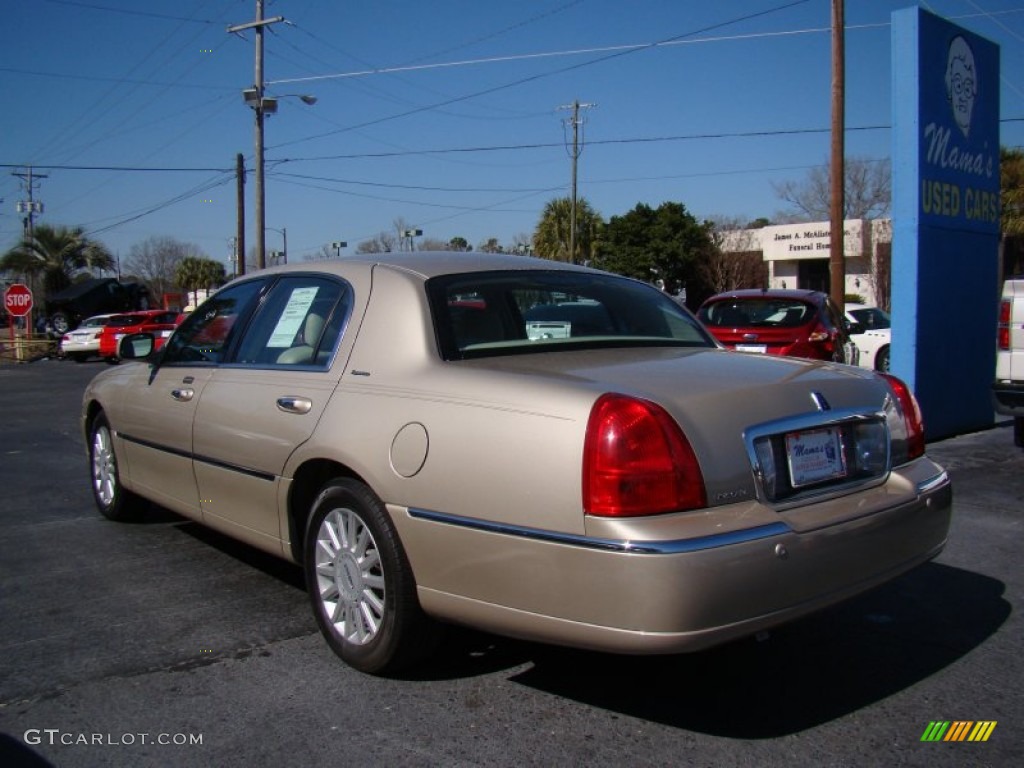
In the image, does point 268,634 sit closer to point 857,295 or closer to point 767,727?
point 767,727

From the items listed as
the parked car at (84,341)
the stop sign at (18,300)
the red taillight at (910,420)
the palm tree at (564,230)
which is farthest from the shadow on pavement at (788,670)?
the palm tree at (564,230)

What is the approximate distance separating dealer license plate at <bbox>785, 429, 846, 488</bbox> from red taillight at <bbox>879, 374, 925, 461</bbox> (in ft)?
1.69

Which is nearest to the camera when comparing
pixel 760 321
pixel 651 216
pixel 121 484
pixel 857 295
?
pixel 121 484

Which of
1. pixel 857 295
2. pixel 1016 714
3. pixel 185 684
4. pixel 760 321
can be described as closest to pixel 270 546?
pixel 185 684

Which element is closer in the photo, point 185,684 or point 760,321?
point 185,684

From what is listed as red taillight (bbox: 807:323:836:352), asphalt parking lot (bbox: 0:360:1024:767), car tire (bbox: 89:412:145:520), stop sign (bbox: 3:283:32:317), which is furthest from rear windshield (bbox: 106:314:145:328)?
asphalt parking lot (bbox: 0:360:1024:767)

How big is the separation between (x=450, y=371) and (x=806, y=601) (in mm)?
1402

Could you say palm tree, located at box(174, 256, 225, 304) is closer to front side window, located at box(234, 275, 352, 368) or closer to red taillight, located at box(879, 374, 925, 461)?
front side window, located at box(234, 275, 352, 368)

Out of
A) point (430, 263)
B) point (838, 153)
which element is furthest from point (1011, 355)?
point (838, 153)

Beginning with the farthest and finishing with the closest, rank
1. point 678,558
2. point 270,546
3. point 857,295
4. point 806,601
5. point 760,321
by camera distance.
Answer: point 857,295, point 760,321, point 270,546, point 806,601, point 678,558

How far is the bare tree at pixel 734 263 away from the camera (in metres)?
44.2

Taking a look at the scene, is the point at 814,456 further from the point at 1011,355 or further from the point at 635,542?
the point at 1011,355

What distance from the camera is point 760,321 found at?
10258 mm

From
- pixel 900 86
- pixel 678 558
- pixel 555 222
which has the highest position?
pixel 555 222
